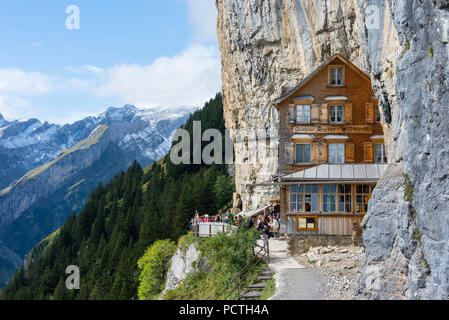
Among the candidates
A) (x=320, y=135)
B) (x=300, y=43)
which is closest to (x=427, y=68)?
(x=320, y=135)

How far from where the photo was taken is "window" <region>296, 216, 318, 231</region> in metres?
27.0

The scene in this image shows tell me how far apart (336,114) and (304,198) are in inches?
336

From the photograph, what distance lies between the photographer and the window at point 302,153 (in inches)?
1304

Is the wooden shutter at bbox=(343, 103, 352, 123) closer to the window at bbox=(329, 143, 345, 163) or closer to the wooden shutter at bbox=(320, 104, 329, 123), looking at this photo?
the wooden shutter at bbox=(320, 104, 329, 123)

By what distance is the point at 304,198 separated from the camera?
2747cm

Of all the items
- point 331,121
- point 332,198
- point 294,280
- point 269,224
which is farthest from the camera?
point 331,121

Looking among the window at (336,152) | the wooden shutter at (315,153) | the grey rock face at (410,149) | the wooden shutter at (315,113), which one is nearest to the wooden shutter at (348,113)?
the window at (336,152)

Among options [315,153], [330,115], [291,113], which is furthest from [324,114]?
[315,153]

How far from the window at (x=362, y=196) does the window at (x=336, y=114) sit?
7.47m

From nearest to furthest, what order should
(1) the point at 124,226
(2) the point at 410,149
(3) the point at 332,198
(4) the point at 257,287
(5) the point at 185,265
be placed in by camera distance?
(2) the point at 410,149 < (4) the point at 257,287 < (3) the point at 332,198 < (5) the point at 185,265 < (1) the point at 124,226

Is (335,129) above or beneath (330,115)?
beneath

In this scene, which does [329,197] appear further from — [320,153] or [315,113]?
[315,113]

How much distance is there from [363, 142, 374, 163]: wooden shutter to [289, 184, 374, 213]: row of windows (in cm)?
645

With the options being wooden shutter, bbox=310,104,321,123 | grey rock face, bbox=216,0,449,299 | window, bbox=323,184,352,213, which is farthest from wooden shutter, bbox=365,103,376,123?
window, bbox=323,184,352,213
